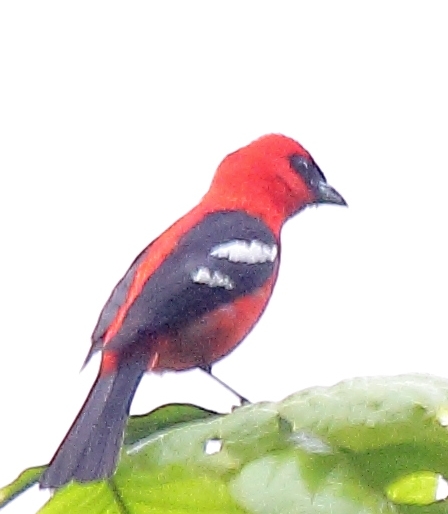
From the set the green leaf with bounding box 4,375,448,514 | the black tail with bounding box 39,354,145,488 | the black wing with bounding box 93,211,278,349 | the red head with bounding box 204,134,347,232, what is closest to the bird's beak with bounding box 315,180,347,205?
the red head with bounding box 204,134,347,232

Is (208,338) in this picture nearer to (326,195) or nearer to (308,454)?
(326,195)

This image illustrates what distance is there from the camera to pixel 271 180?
154 cm

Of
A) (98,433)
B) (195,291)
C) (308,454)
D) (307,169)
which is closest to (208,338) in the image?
(195,291)

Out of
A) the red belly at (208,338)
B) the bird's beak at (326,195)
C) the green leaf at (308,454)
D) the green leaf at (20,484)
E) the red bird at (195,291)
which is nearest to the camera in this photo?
the green leaf at (308,454)

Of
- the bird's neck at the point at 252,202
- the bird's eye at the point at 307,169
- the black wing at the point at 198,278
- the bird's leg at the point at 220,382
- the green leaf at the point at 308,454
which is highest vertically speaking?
the bird's eye at the point at 307,169

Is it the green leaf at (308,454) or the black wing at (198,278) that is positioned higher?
the black wing at (198,278)

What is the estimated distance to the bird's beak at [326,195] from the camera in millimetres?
1597

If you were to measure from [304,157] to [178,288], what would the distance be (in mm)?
492

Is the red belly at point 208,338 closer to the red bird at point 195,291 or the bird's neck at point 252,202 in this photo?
the red bird at point 195,291

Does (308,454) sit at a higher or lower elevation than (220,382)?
lower

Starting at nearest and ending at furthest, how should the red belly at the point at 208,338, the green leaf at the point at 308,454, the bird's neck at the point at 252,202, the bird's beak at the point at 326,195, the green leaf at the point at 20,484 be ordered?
the green leaf at the point at 308,454
the green leaf at the point at 20,484
the red belly at the point at 208,338
the bird's neck at the point at 252,202
the bird's beak at the point at 326,195

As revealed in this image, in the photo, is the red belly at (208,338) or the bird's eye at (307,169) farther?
the bird's eye at (307,169)

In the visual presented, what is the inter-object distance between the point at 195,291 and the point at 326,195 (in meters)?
0.52

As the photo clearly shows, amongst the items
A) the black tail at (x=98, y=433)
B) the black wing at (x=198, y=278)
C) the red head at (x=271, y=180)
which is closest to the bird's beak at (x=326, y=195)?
the red head at (x=271, y=180)
